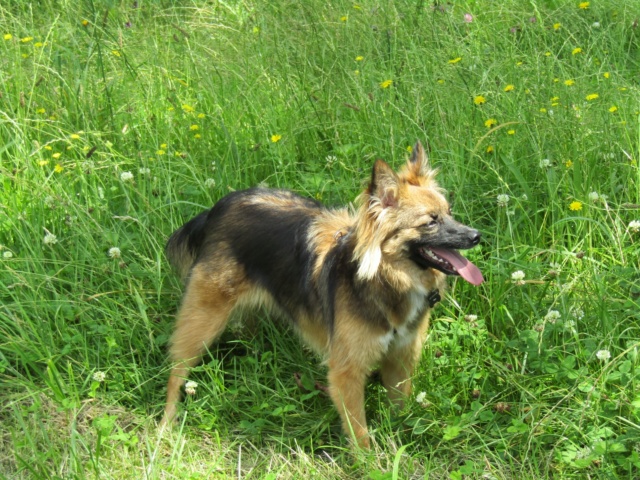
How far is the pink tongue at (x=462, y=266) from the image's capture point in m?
3.28

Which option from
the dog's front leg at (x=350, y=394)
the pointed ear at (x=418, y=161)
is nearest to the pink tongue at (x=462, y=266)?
the pointed ear at (x=418, y=161)

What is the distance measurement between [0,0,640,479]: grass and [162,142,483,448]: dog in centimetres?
17

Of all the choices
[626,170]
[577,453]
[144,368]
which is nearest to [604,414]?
[577,453]

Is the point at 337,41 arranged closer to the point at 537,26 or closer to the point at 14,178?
the point at 537,26

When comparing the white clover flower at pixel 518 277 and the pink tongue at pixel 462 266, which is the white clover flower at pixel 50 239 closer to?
the pink tongue at pixel 462 266

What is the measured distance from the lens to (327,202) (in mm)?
4527

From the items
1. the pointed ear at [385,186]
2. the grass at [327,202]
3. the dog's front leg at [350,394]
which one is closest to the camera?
the pointed ear at [385,186]

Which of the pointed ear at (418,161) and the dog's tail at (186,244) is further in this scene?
the dog's tail at (186,244)

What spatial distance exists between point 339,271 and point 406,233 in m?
0.38

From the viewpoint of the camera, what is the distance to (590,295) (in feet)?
11.8

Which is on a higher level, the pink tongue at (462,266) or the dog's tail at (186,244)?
the pink tongue at (462,266)

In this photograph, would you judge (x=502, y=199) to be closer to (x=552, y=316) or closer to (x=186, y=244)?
(x=552, y=316)

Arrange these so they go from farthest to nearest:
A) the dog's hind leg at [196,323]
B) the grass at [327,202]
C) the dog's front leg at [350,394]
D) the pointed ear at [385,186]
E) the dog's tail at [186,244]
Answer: the dog's tail at [186,244] < the dog's hind leg at [196,323] < the dog's front leg at [350,394] < the grass at [327,202] < the pointed ear at [385,186]

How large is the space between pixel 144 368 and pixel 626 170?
2.74 metres
